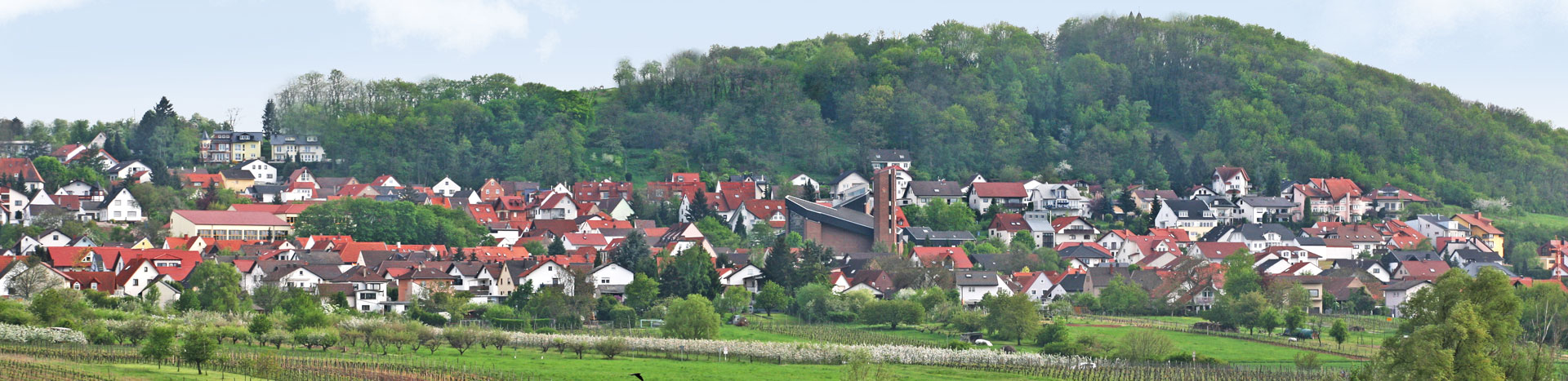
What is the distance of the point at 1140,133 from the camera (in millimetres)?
123688

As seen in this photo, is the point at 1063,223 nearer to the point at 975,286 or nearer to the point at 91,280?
the point at 975,286

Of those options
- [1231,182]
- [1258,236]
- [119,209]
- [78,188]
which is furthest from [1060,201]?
[78,188]

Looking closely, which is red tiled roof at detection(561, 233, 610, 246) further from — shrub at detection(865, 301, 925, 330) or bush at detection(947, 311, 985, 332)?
bush at detection(947, 311, 985, 332)

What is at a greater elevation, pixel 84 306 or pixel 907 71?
pixel 907 71

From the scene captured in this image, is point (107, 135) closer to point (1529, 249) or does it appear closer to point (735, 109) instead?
point (735, 109)


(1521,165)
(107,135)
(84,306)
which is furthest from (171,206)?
(1521,165)

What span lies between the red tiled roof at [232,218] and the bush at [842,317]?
3660 cm

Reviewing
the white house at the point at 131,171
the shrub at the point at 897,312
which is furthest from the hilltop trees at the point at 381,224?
the shrub at the point at 897,312

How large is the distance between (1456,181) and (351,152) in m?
75.8

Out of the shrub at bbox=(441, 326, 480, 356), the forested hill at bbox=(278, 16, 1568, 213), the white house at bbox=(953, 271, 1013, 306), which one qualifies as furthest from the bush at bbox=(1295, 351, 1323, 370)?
the forested hill at bbox=(278, 16, 1568, 213)

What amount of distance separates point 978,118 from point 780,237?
3983 cm

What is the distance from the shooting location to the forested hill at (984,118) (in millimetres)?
119562

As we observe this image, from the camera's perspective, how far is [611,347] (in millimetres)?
55750

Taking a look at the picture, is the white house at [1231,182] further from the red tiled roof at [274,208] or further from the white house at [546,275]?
the red tiled roof at [274,208]
